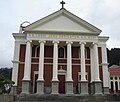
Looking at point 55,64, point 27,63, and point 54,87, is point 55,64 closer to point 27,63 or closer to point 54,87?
point 54,87

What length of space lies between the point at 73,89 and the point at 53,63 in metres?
5.13

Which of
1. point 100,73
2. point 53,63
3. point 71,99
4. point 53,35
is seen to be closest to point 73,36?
point 53,35

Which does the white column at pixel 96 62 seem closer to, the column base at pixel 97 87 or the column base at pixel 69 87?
the column base at pixel 97 87

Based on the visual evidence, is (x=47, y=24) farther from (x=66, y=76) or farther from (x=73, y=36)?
(x=66, y=76)

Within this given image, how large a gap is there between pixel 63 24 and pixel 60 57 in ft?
17.2

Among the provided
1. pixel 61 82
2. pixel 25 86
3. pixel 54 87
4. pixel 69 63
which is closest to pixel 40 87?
pixel 54 87

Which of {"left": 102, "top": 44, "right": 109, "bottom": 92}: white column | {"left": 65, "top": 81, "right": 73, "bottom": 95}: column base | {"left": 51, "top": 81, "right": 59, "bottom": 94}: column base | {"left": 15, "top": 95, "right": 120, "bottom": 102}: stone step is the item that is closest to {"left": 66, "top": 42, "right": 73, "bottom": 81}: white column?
{"left": 65, "top": 81, "right": 73, "bottom": 95}: column base

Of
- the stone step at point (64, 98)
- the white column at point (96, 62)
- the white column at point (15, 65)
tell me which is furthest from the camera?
the white column at point (15, 65)

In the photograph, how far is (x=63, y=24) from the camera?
32500 millimetres

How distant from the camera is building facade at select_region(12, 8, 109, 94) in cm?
3030

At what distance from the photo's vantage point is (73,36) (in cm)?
3191

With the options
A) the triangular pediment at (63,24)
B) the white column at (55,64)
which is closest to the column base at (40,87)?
the white column at (55,64)

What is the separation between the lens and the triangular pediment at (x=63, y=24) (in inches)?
1250

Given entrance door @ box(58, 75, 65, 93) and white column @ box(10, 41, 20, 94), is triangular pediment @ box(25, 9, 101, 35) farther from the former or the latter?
entrance door @ box(58, 75, 65, 93)
